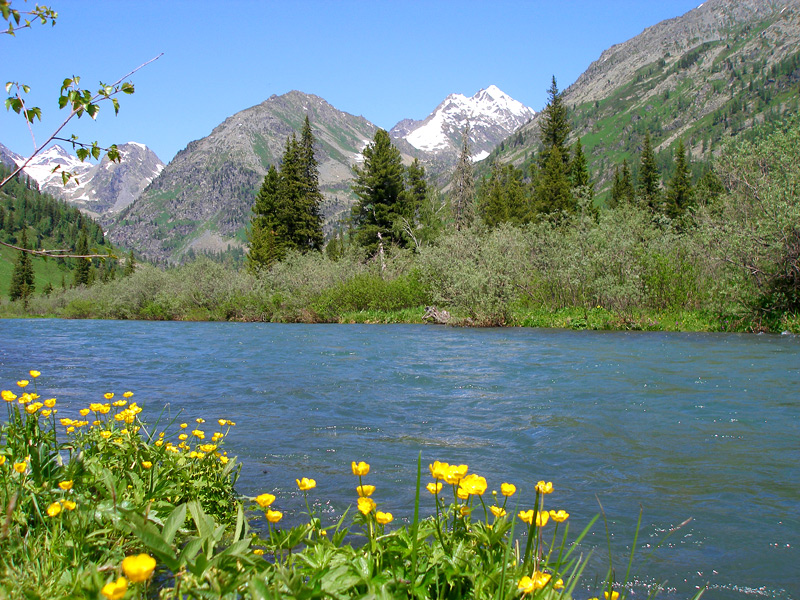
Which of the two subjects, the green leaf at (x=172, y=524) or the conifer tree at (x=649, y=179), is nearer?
the green leaf at (x=172, y=524)

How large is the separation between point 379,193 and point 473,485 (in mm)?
46506

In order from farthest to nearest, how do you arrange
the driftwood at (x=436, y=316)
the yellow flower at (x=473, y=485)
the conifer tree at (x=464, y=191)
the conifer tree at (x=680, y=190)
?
the conifer tree at (x=680, y=190) → the conifer tree at (x=464, y=191) → the driftwood at (x=436, y=316) → the yellow flower at (x=473, y=485)

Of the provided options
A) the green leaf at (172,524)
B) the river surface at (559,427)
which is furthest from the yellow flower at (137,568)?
the river surface at (559,427)

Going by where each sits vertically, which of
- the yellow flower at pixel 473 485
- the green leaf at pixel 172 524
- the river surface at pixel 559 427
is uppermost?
the yellow flower at pixel 473 485

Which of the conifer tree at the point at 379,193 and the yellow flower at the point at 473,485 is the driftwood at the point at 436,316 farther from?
the yellow flower at the point at 473,485

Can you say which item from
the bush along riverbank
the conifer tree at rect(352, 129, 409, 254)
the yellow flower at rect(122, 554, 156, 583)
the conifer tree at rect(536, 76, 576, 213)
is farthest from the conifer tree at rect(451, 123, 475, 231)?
the yellow flower at rect(122, 554, 156, 583)

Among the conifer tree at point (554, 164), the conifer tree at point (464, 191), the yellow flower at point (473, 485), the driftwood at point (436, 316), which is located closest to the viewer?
the yellow flower at point (473, 485)

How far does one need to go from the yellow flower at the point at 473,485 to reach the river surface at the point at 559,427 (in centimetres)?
45

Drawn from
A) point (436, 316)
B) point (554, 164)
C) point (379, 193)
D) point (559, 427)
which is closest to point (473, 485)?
point (559, 427)

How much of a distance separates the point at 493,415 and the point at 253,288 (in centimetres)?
3297

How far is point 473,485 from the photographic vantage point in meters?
2.02

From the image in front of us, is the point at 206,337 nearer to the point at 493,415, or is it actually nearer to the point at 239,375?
the point at 239,375

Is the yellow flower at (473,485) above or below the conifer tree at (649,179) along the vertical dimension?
below

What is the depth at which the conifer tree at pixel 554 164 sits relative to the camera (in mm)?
51469
